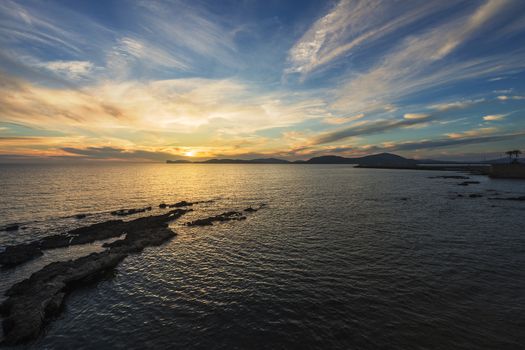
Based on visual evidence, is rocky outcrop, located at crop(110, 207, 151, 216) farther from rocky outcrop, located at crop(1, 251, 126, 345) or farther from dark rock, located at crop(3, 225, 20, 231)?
rocky outcrop, located at crop(1, 251, 126, 345)

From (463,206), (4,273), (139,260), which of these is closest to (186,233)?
(139,260)

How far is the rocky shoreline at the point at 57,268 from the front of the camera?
1750 centimetres

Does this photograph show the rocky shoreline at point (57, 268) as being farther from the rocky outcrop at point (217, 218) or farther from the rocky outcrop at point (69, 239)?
the rocky outcrop at point (217, 218)

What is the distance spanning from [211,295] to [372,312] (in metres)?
12.9

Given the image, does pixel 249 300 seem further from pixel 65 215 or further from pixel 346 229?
pixel 65 215

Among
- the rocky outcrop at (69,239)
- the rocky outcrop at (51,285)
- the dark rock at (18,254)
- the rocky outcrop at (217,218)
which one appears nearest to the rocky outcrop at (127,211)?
the rocky outcrop at (69,239)

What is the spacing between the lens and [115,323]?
Result: 1778 centimetres

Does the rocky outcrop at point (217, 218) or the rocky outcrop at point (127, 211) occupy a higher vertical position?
the rocky outcrop at point (127, 211)

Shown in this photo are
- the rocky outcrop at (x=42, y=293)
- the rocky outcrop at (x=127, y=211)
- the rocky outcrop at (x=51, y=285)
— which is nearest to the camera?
the rocky outcrop at (x=42, y=293)

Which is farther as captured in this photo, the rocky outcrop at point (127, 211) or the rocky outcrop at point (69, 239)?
the rocky outcrop at point (127, 211)

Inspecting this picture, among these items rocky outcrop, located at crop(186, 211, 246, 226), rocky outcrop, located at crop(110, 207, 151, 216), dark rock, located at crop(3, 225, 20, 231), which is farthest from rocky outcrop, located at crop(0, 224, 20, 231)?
rocky outcrop, located at crop(186, 211, 246, 226)

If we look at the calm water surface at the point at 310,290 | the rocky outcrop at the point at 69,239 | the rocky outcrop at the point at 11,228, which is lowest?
the calm water surface at the point at 310,290

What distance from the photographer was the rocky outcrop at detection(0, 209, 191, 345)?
1705 centimetres

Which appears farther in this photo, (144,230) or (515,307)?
(144,230)
